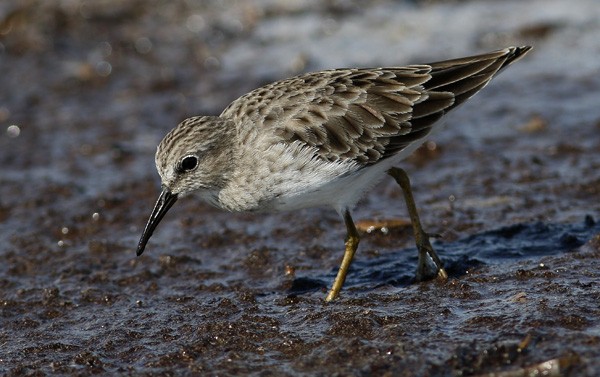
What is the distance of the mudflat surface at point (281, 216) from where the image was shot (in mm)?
6965

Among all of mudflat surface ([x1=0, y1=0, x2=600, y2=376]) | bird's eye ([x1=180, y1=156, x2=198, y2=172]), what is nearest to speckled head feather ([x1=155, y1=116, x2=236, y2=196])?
bird's eye ([x1=180, y1=156, x2=198, y2=172])

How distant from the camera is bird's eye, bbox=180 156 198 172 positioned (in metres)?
8.13

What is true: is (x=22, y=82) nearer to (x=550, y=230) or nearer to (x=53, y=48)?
(x=53, y=48)

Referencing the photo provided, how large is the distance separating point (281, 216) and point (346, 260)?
197cm

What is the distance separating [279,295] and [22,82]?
7520 millimetres

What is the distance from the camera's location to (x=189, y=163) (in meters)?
8.18

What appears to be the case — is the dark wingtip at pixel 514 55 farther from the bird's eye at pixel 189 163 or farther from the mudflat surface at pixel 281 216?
the bird's eye at pixel 189 163

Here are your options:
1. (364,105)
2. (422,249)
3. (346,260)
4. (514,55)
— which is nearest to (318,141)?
(364,105)

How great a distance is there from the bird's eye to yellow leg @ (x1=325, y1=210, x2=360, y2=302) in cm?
138

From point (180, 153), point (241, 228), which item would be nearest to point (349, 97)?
point (180, 153)

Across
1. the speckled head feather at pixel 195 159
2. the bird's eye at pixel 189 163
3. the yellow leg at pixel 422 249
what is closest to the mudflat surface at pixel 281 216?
the yellow leg at pixel 422 249

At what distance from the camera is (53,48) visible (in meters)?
14.9

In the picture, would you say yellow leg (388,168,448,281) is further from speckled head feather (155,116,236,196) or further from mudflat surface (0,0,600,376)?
speckled head feather (155,116,236,196)

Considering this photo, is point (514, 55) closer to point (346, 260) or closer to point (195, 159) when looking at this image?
point (346, 260)
